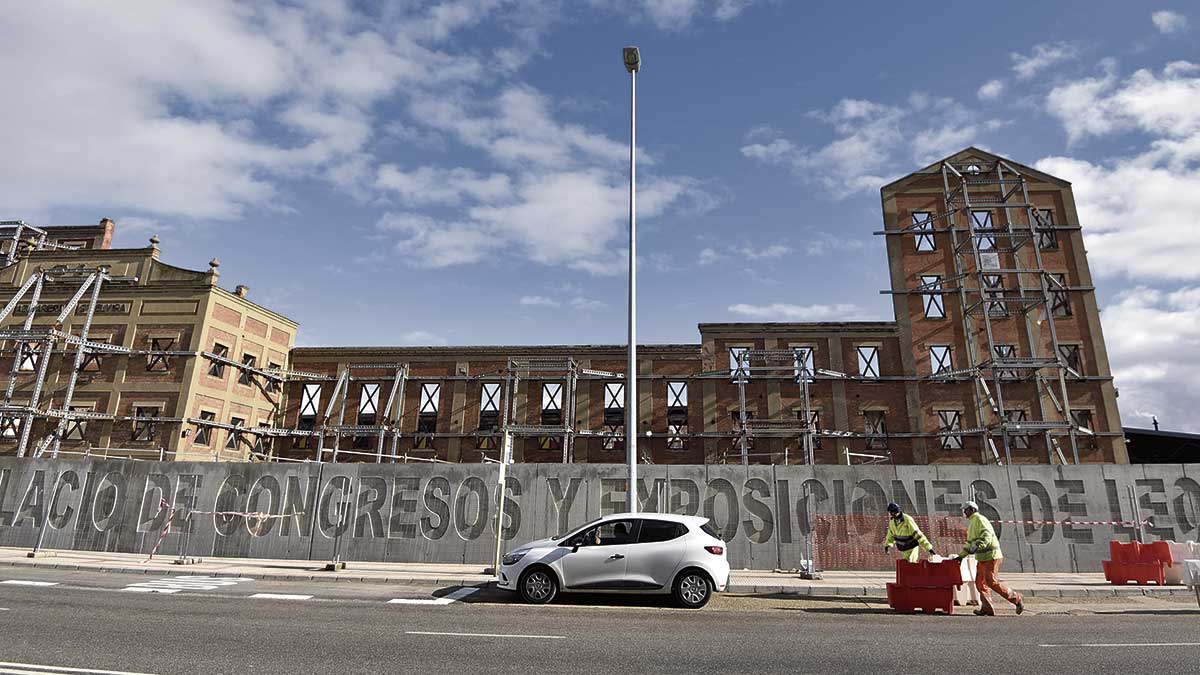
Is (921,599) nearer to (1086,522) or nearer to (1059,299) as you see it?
(1086,522)

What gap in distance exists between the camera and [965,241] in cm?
3403

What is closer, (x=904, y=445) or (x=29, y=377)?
(x=904, y=445)

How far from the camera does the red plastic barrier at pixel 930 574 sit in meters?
11.0

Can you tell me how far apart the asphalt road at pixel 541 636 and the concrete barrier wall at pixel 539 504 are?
5.50m

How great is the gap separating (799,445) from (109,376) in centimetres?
3627

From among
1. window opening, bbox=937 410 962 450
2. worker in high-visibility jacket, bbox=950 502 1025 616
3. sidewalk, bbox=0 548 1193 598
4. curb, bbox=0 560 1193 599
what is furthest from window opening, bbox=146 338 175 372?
window opening, bbox=937 410 962 450

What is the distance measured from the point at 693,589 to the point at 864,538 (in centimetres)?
822

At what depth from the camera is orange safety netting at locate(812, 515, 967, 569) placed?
16.9m

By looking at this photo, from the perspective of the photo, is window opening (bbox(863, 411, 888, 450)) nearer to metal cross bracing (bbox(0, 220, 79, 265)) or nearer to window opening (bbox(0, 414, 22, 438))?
window opening (bbox(0, 414, 22, 438))

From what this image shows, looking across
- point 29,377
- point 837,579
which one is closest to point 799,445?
point 837,579

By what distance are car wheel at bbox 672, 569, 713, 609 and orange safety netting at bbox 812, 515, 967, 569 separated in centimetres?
711

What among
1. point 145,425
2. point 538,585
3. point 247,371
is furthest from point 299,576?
point 247,371

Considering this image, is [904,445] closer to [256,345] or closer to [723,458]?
[723,458]

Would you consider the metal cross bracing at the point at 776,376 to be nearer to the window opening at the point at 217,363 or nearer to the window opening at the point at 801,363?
the window opening at the point at 801,363
